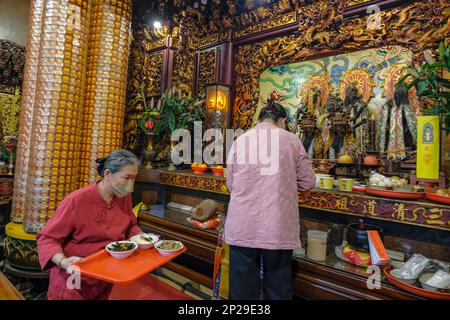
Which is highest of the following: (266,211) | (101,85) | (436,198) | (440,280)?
(101,85)

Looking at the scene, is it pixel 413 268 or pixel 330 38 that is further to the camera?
pixel 330 38

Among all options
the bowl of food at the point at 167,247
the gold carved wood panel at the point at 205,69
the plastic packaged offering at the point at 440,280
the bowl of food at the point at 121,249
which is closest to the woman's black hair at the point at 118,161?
the bowl of food at the point at 121,249

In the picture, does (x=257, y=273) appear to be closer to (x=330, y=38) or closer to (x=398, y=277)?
→ (x=398, y=277)

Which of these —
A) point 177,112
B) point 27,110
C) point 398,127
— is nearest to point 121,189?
point 177,112

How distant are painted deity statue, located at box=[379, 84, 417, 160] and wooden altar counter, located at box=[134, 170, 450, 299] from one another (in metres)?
1.07

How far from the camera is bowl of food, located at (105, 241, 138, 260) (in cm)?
160

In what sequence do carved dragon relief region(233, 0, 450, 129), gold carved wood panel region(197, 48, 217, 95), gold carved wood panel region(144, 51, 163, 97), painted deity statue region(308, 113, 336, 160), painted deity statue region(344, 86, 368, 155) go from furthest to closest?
gold carved wood panel region(144, 51, 163, 97), gold carved wood panel region(197, 48, 217, 95), painted deity statue region(308, 113, 336, 160), painted deity statue region(344, 86, 368, 155), carved dragon relief region(233, 0, 450, 129)

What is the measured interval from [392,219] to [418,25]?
87.5 inches

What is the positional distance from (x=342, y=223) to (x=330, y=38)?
7.59 ft

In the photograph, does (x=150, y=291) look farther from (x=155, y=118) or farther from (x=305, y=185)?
(x=155, y=118)

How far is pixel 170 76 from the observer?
4789mm

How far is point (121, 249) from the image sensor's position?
1678 mm

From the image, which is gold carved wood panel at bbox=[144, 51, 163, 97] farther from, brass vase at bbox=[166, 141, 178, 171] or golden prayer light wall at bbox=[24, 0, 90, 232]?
golden prayer light wall at bbox=[24, 0, 90, 232]

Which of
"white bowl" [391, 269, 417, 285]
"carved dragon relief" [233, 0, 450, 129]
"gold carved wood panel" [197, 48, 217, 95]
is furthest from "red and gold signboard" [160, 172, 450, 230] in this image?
"gold carved wood panel" [197, 48, 217, 95]
